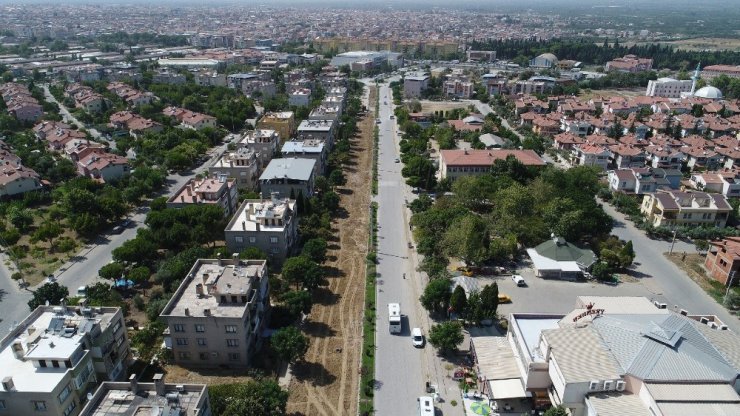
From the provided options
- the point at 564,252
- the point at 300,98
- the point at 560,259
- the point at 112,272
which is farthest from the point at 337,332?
the point at 300,98

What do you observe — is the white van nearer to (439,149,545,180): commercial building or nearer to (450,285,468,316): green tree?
(450,285,468,316): green tree

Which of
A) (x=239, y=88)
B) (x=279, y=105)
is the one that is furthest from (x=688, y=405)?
(x=239, y=88)

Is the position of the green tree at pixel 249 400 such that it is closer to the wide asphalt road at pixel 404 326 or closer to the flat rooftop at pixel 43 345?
the wide asphalt road at pixel 404 326

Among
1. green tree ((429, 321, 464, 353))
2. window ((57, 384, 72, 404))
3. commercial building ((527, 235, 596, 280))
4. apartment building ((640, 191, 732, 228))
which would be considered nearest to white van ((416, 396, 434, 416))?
green tree ((429, 321, 464, 353))

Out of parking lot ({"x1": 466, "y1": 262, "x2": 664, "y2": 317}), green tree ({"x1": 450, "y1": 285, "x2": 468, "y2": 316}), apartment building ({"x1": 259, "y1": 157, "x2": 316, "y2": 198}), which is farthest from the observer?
apartment building ({"x1": 259, "y1": 157, "x2": 316, "y2": 198})

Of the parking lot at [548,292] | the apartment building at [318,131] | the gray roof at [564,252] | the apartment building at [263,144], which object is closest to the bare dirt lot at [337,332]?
the parking lot at [548,292]

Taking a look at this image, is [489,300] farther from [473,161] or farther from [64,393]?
[473,161]
